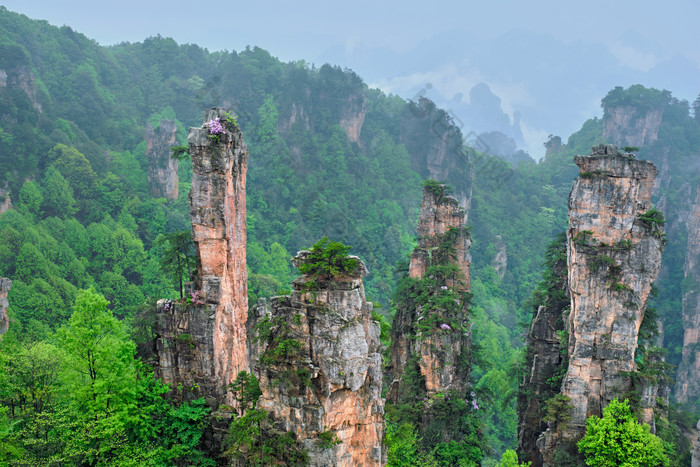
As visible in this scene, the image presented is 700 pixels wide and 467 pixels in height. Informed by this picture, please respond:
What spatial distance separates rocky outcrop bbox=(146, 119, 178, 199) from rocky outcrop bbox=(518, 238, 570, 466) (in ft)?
133

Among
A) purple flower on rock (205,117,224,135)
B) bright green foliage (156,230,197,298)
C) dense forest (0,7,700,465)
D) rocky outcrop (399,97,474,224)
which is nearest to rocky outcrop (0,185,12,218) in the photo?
dense forest (0,7,700,465)

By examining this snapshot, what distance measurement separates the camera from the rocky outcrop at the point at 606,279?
2645cm

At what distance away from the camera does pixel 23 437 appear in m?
19.0

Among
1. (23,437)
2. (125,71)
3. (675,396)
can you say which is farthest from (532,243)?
(23,437)

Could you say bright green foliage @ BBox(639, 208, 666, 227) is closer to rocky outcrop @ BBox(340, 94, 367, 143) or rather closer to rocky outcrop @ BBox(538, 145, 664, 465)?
rocky outcrop @ BBox(538, 145, 664, 465)

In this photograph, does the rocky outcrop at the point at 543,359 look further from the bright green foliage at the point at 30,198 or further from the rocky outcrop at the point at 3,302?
the bright green foliage at the point at 30,198

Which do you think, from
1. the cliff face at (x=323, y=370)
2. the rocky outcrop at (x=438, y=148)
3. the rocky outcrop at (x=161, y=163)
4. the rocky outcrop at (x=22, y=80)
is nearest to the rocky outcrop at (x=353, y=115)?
the rocky outcrop at (x=438, y=148)

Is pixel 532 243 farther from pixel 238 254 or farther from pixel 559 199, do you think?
pixel 238 254

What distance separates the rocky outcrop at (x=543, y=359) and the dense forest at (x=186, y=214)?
0.91 m

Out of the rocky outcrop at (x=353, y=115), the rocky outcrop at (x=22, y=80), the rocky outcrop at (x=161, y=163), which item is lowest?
the rocky outcrop at (x=161, y=163)

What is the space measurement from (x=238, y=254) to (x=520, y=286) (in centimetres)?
5073

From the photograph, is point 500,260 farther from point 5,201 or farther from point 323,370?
point 323,370

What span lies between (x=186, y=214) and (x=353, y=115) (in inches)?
1372

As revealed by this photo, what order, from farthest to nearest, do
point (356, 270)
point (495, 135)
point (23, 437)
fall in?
point (495, 135)
point (23, 437)
point (356, 270)
